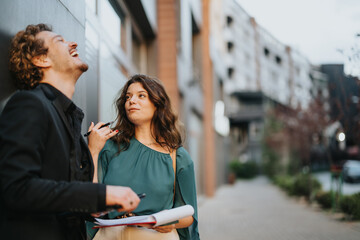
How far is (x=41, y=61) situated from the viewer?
1.93 metres

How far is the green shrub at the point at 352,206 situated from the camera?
1055 centimetres

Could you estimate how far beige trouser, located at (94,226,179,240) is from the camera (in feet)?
7.69

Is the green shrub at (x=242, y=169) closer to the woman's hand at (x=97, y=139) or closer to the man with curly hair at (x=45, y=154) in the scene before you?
the woman's hand at (x=97, y=139)

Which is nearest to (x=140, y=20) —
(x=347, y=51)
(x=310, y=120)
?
(x=347, y=51)

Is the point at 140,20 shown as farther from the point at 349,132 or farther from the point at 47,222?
the point at 47,222

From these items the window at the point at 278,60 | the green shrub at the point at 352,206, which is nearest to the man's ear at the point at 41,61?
the green shrub at the point at 352,206

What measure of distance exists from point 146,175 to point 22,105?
104 cm

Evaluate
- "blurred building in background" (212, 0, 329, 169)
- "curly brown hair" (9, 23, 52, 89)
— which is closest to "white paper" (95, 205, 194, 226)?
"curly brown hair" (9, 23, 52, 89)

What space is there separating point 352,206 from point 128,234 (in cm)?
973

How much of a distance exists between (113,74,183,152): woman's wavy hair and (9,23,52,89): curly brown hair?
844 mm

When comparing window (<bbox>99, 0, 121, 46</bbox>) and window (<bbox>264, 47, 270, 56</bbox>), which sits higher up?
window (<bbox>264, 47, 270, 56</bbox>)

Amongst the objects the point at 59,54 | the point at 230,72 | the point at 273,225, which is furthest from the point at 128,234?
the point at 230,72

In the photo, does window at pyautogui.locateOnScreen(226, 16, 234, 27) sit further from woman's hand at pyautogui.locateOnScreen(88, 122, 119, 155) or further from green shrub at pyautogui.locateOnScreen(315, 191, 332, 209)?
woman's hand at pyautogui.locateOnScreen(88, 122, 119, 155)

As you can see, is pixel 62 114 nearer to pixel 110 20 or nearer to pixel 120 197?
pixel 120 197
